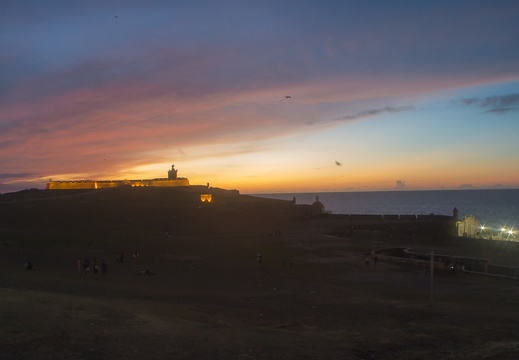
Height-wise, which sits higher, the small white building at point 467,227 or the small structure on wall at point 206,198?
the small structure on wall at point 206,198

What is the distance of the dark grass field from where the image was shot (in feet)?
39.1

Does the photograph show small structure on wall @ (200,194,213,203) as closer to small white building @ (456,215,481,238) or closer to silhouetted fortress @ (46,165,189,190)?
silhouetted fortress @ (46,165,189,190)

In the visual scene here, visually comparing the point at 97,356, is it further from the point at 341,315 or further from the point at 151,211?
the point at 151,211

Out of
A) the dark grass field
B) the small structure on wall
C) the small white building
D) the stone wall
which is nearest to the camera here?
the dark grass field

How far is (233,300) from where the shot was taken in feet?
72.8

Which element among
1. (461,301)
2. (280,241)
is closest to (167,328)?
(461,301)

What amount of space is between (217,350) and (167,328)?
2.43m

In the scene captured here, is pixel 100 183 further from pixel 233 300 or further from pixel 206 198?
pixel 233 300

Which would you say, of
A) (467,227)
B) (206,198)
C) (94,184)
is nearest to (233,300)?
(467,227)

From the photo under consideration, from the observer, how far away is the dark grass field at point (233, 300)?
1192 cm

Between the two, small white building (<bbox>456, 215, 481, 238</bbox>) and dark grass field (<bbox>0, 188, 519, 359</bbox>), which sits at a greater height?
small white building (<bbox>456, 215, 481, 238</bbox>)

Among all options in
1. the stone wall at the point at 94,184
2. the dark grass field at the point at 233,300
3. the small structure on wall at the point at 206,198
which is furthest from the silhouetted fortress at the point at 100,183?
the dark grass field at the point at 233,300

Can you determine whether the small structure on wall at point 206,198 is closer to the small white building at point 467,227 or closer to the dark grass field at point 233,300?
the dark grass field at point 233,300

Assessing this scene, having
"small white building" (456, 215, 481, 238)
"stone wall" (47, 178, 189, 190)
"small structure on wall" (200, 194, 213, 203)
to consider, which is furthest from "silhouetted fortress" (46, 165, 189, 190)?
"small white building" (456, 215, 481, 238)
